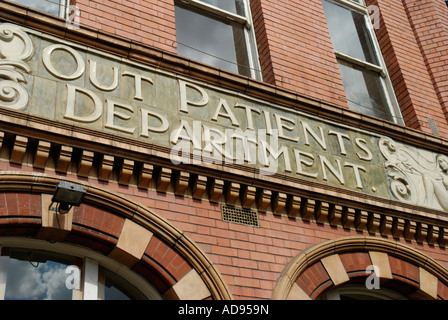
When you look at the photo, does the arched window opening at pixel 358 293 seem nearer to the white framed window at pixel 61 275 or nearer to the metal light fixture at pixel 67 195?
the white framed window at pixel 61 275

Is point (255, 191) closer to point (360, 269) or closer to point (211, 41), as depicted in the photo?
point (360, 269)

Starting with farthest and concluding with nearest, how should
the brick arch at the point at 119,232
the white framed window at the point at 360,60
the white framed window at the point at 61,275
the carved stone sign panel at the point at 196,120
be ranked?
the white framed window at the point at 360,60 → the carved stone sign panel at the point at 196,120 → the white framed window at the point at 61,275 → the brick arch at the point at 119,232

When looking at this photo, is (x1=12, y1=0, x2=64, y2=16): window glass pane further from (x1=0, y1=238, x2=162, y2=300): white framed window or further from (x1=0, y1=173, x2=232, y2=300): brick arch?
(x1=0, y1=238, x2=162, y2=300): white framed window

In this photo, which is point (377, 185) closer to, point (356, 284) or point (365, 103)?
point (356, 284)

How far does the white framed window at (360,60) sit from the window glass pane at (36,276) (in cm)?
571

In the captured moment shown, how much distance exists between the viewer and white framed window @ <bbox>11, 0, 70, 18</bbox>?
301 inches

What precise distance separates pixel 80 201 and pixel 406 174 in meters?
5.07

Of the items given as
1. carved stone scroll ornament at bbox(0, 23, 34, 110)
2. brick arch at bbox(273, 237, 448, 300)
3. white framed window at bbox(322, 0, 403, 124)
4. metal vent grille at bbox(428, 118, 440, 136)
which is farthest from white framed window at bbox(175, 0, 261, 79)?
metal vent grille at bbox(428, 118, 440, 136)

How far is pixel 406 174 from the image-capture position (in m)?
8.60

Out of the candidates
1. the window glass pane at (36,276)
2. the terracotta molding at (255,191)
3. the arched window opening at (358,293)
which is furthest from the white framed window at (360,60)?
the window glass pane at (36,276)

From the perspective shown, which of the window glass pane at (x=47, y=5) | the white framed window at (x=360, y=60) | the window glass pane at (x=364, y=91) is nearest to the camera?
the window glass pane at (x=47, y=5)

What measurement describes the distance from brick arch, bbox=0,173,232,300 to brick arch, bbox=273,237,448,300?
1018 millimetres

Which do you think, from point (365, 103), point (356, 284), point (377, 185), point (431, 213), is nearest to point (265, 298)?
point (356, 284)

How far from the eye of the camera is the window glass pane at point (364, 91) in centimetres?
996
